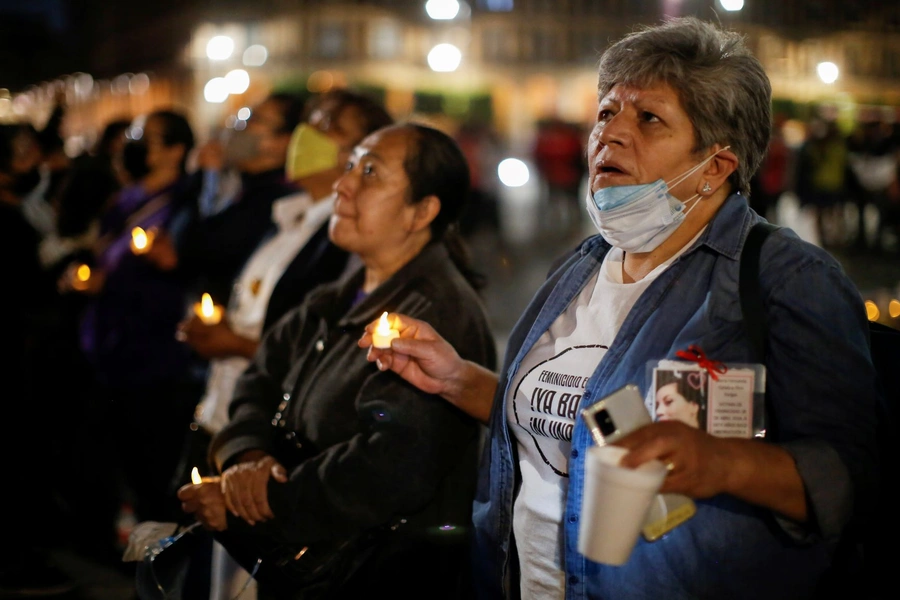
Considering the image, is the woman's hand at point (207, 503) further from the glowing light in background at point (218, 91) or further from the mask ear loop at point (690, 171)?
the glowing light in background at point (218, 91)

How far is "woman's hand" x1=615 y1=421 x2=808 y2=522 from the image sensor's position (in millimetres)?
1720

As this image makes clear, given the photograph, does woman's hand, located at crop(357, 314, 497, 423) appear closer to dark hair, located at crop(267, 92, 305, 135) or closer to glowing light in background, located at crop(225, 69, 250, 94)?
dark hair, located at crop(267, 92, 305, 135)

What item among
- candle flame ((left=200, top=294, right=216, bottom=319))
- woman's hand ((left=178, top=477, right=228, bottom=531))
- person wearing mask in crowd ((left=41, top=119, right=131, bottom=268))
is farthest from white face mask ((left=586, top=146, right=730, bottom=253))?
person wearing mask in crowd ((left=41, top=119, right=131, bottom=268))

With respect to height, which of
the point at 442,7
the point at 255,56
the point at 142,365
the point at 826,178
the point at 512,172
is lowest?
the point at 512,172

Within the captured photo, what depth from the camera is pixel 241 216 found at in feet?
15.6

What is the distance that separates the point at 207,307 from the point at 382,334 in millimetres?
1556

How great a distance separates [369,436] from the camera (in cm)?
289

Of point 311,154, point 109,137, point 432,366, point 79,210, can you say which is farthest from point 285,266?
point 109,137

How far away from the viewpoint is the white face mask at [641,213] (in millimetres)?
2225

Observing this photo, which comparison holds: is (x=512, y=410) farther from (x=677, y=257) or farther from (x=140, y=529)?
(x=140, y=529)

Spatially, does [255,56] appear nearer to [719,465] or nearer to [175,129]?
[175,129]

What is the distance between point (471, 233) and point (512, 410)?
10.7 m

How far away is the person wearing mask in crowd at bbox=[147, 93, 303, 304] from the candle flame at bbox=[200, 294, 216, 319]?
2.60 ft

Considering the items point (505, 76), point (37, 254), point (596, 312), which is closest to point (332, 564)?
point (596, 312)
